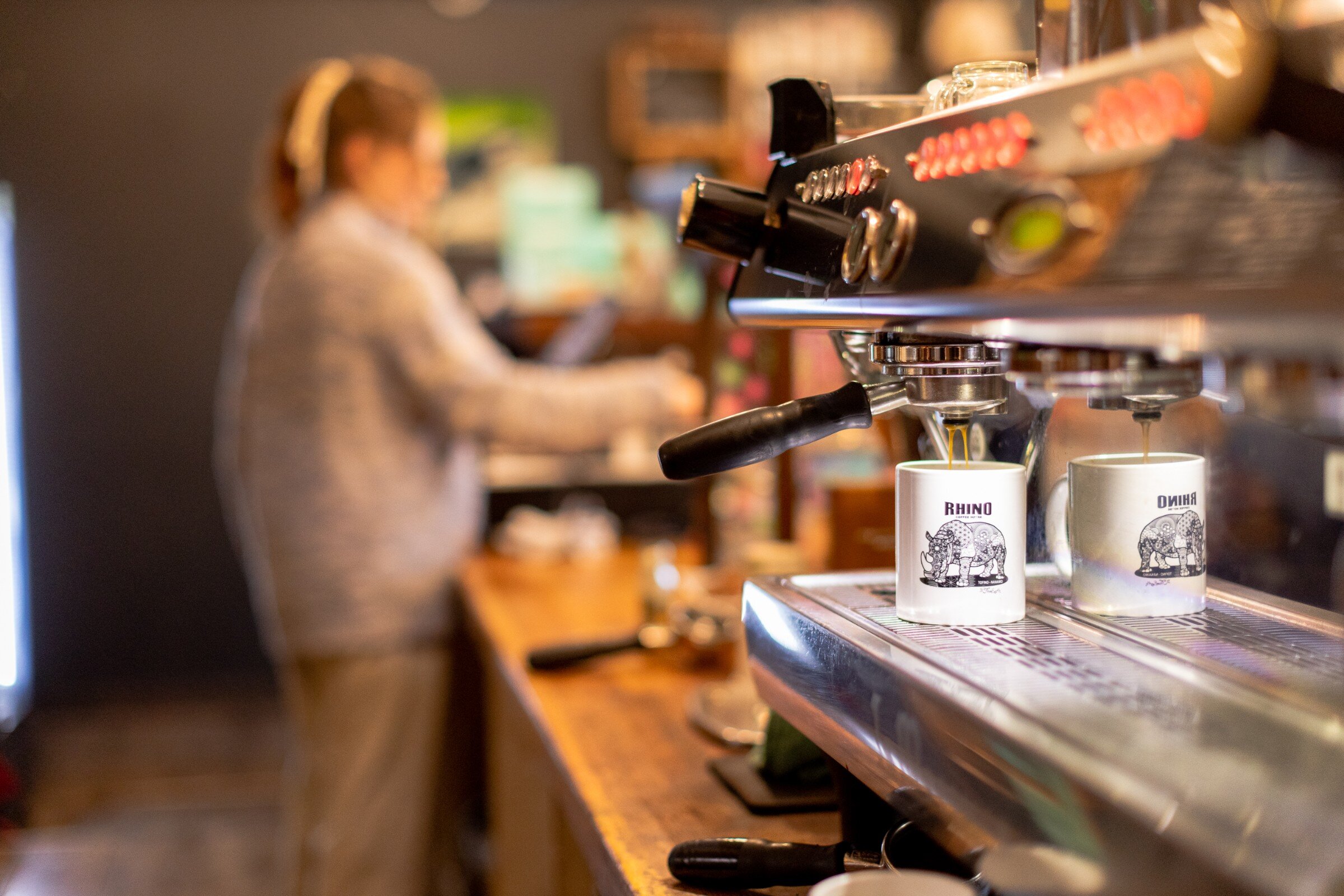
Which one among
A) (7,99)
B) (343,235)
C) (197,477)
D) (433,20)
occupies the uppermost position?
(433,20)

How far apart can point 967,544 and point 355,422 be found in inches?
54.7

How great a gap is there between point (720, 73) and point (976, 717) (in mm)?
3815

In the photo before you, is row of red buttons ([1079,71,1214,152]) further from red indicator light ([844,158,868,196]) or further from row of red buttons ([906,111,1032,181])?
red indicator light ([844,158,868,196])

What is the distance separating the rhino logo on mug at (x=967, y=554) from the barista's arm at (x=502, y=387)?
132cm

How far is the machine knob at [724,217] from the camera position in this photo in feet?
2.76

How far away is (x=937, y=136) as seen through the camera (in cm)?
60

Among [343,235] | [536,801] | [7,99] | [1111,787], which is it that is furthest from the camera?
[7,99]

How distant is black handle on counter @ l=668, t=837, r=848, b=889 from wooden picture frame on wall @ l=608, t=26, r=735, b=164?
141 inches

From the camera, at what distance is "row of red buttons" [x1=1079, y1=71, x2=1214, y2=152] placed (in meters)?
0.45

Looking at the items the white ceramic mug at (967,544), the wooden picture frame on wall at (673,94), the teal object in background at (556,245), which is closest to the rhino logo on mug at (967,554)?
the white ceramic mug at (967,544)

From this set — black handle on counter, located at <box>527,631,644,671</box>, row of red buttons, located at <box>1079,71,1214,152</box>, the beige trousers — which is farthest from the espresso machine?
the beige trousers

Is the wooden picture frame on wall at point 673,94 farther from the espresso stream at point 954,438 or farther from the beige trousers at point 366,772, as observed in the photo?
the espresso stream at point 954,438

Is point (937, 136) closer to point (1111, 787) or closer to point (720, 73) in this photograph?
point (1111, 787)

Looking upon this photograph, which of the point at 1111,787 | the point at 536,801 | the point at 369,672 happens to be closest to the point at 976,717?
the point at 1111,787
